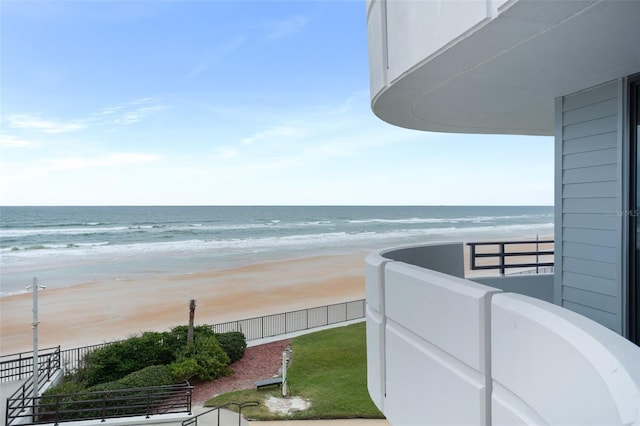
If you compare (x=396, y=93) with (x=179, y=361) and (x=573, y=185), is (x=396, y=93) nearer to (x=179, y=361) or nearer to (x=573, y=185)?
(x=573, y=185)

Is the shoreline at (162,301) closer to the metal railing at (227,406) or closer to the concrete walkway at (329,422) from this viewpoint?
the metal railing at (227,406)

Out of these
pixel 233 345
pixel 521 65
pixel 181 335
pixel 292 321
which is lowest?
pixel 292 321

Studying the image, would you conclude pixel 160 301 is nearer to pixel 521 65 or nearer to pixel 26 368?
pixel 26 368

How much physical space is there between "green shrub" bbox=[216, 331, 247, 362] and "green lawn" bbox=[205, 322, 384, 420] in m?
2.06

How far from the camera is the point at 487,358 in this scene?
2779 millimetres

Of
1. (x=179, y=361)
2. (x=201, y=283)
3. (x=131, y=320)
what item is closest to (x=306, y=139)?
(x=201, y=283)

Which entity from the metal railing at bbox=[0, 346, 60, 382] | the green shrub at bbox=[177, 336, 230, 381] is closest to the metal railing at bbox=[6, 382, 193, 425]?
the metal railing at bbox=[0, 346, 60, 382]

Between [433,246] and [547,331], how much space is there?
4.48 metres

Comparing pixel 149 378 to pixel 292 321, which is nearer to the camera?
pixel 149 378

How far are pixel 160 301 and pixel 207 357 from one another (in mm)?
11776

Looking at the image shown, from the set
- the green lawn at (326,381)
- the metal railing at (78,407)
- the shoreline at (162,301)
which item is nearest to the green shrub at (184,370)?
the green lawn at (326,381)

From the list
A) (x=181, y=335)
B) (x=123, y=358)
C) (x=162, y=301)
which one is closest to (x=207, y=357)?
(x=181, y=335)

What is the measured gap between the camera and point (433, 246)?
264 inches

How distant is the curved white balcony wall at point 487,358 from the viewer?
1.91 m
